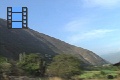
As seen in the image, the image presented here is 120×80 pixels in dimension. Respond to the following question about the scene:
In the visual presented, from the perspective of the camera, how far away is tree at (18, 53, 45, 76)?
5128 cm

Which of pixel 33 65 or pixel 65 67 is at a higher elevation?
pixel 33 65

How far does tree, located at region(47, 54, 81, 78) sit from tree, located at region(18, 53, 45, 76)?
81.5 inches

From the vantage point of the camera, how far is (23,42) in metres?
153

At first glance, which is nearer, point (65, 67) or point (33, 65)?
point (65, 67)

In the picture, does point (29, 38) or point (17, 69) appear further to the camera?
point (29, 38)

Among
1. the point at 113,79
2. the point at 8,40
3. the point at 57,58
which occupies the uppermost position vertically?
the point at 8,40

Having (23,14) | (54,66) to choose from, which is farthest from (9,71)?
(23,14)

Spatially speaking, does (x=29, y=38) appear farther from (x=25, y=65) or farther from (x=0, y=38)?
(x=25, y=65)

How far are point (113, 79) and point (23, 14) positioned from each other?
21695 mm

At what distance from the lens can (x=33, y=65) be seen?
51.9 meters

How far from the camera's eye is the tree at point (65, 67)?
48344mm

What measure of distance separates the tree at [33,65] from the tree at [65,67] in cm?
207

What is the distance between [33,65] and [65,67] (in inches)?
240

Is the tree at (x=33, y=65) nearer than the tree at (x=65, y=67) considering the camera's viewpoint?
No
